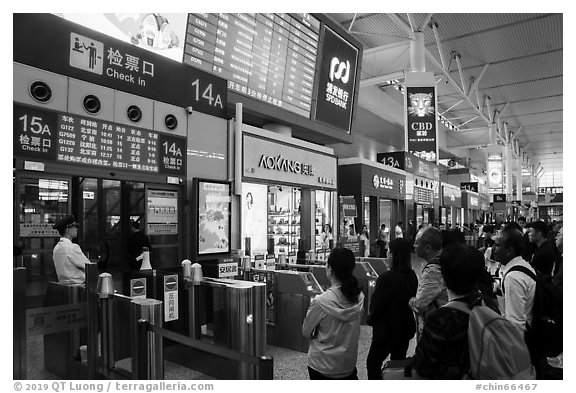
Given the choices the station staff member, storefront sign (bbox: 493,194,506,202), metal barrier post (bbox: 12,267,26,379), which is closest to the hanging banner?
storefront sign (bbox: 493,194,506,202)

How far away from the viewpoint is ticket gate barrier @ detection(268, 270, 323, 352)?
4.91 m

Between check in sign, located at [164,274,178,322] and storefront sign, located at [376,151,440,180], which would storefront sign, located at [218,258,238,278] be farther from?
storefront sign, located at [376,151,440,180]

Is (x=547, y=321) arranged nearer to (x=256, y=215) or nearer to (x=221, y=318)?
(x=221, y=318)

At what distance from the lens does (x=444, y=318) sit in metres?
1.71

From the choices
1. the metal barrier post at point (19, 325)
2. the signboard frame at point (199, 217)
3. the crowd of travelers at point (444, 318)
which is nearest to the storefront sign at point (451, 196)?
the signboard frame at point (199, 217)

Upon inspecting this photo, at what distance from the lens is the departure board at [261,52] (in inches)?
259

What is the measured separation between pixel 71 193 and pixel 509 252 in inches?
174

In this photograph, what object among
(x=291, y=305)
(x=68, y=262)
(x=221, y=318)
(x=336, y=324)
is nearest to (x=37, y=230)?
(x=68, y=262)

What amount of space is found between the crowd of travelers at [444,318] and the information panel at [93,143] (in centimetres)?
344

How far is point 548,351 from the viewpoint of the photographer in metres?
2.80

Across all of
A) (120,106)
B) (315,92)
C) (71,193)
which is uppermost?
(315,92)

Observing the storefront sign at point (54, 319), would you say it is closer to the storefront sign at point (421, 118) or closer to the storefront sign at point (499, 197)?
the storefront sign at point (421, 118)
